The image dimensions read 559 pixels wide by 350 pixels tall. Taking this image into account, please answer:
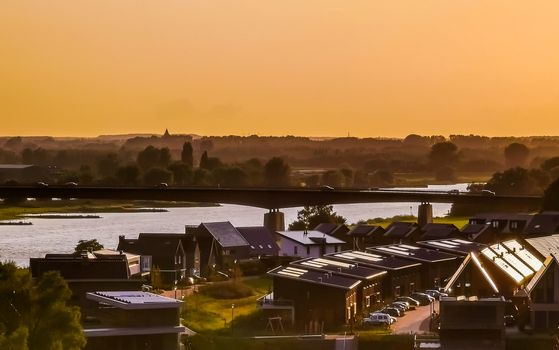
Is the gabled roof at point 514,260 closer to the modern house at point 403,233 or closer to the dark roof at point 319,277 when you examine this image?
the dark roof at point 319,277

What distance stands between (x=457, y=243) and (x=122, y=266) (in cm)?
1443

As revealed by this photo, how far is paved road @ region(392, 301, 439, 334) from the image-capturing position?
88.9ft

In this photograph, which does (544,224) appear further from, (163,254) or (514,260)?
(514,260)

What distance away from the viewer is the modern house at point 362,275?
1222 inches

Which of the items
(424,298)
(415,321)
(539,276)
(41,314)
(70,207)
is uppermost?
(70,207)

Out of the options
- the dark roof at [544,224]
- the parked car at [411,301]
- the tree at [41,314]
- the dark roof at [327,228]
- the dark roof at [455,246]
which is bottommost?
the parked car at [411,301]

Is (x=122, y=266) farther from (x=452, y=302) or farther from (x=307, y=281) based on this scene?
(x=452, y=302)

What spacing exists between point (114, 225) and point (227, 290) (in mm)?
33670

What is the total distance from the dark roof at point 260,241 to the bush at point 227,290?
28.7ft

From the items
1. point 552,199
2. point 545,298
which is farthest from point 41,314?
point 552,199

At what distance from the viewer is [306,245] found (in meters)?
44.7

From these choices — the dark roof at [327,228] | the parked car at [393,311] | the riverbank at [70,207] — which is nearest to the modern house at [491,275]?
the parked car at [393,311]

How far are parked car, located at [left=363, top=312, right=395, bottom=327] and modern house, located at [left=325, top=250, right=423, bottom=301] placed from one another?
4.46 meters

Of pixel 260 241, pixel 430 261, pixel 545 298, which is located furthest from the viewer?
pixel 260 241
